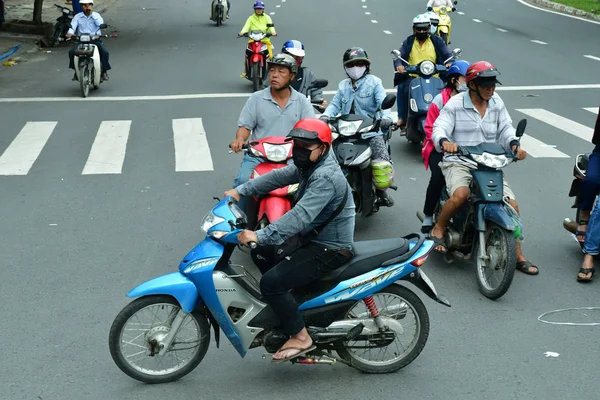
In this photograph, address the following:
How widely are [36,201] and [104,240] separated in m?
1.80

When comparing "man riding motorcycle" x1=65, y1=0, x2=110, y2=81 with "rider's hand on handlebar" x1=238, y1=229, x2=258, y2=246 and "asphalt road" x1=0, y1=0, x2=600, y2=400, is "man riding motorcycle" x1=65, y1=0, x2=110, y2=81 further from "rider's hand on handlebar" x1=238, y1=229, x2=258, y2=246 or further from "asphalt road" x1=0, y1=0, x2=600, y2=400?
"rider's hand on handlebar" x1=238, y1=229, x2=258, y2=246

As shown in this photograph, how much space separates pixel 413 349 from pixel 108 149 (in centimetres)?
778

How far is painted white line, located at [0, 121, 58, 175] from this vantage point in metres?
11.7

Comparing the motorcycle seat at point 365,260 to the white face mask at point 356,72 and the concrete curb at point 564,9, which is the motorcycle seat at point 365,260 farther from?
the concrete curb at point 564,9

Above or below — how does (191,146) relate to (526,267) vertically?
below

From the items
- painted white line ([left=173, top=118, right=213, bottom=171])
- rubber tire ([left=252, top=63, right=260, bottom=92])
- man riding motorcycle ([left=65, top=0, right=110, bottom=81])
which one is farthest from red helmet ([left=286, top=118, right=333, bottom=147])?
man riding motorcycle ([left=65, top=0, right=110, bottom=81])

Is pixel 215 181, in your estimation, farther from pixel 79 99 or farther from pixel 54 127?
pixel 79 99

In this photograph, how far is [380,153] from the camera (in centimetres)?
911

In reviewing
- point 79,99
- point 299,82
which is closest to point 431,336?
point 299,82

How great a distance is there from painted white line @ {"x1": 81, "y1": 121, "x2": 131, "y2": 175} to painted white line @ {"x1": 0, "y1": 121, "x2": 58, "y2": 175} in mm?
776

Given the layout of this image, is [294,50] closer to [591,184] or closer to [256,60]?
[591,184]

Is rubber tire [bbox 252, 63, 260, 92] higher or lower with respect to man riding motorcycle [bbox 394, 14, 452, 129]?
lower

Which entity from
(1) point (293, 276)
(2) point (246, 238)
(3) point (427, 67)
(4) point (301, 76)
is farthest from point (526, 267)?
(3) point (427, 67)

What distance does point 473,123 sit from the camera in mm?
7902
